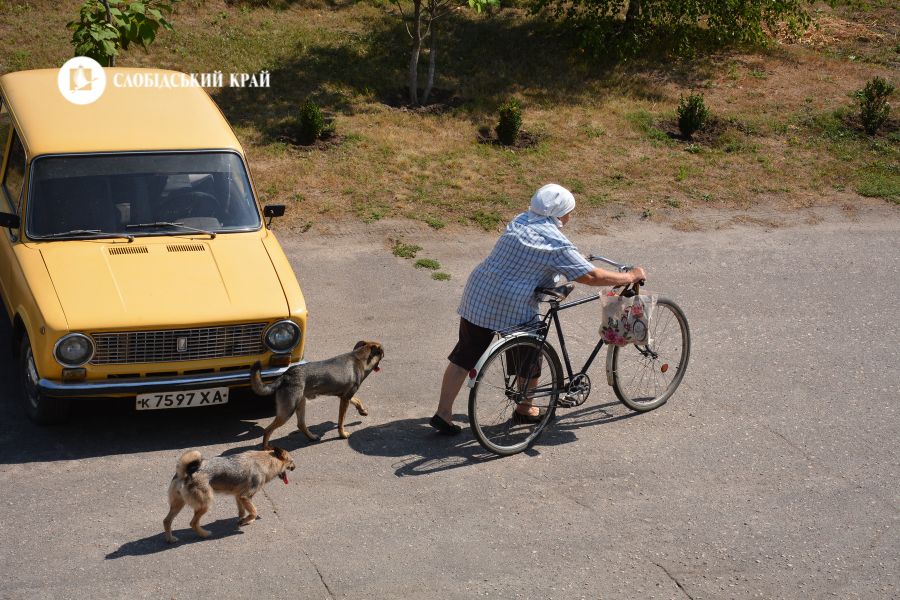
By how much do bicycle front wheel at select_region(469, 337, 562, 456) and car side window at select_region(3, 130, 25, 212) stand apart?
392cm

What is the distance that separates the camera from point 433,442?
7230mm

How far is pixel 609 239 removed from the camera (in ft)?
38.2

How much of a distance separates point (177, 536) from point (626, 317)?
3.44 meters

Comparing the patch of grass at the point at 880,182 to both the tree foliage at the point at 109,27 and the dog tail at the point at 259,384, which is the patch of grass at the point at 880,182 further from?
the dog tail at the point at 259,384

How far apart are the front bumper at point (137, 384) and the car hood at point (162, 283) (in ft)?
1.26

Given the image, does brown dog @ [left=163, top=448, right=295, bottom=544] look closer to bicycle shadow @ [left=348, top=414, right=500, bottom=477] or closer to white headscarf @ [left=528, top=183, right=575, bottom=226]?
bicycle shadow @ [left=348, top=414, right=500, bottom=477]

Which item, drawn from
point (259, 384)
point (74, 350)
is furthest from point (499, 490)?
point (74, 350)

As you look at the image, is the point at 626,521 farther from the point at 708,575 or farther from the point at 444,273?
the point at 444,273

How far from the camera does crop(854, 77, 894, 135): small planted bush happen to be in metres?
15.0

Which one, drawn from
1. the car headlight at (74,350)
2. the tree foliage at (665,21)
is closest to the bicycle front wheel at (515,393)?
the car headlight at (74,350)

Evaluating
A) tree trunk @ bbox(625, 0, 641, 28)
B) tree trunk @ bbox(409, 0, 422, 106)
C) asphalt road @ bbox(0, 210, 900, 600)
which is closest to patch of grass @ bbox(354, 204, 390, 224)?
asphalt road @ bbox(0, 210, 900, 600)

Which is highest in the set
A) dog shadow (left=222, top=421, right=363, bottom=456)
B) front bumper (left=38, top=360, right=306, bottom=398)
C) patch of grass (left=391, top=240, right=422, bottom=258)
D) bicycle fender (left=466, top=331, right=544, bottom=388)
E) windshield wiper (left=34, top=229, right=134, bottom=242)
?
windshield wiper (left=34, top=229, right=134, bottom=242)

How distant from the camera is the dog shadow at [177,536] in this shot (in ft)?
18.8

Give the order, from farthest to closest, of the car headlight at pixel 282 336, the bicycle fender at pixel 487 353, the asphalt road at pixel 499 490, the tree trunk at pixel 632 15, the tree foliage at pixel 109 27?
the tree trunk at pixel 632 15
the tree foliage at pixel 109 27
the car headlight at pixel 282 336
the bicycle fender at pixel 487 353
the asphalt road at pixel 499 490
